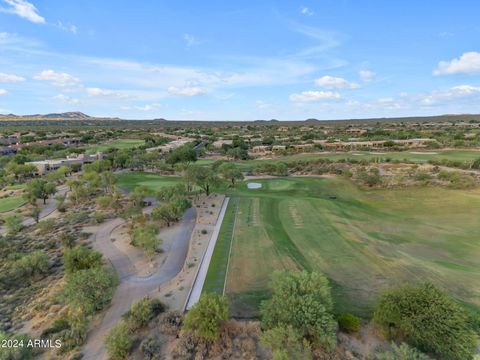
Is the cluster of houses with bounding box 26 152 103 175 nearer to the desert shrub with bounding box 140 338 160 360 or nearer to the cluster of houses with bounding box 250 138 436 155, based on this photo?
the cluster of houses with bounding box 250 138 436 155

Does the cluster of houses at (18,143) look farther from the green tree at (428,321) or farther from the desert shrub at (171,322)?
the green tree at (428,321)

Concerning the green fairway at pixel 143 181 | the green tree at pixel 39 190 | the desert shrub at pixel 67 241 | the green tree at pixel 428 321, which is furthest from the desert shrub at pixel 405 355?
the green tree at pixel 39 190

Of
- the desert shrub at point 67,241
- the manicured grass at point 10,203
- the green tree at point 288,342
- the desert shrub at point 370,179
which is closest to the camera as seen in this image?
the green tree at point 288,342

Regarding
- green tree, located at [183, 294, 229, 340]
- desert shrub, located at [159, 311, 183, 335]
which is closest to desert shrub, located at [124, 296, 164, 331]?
desert shrub, located at [159, 311, 183, 335]

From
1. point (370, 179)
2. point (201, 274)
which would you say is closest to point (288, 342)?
point (201, 274)

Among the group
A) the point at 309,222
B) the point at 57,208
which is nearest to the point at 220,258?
the point at 309,222

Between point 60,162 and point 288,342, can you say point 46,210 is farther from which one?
point 288,342
